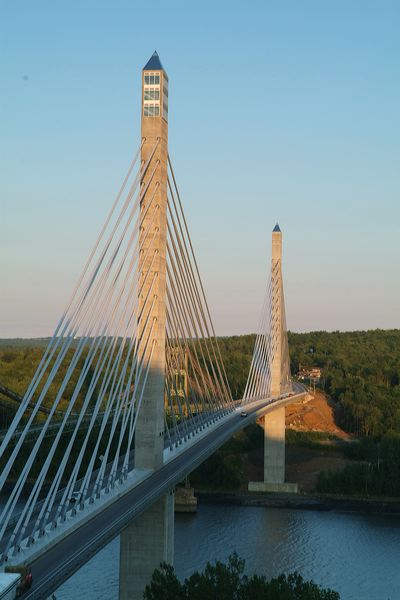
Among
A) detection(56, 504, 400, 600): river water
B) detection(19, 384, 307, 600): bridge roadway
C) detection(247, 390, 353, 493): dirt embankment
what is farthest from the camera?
detection(247, 390, 353, 493): dirt embankment

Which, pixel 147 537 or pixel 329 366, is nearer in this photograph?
pixel 147 537

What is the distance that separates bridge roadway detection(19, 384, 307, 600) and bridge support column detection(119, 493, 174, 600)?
3.29 ft

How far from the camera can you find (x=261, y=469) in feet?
188

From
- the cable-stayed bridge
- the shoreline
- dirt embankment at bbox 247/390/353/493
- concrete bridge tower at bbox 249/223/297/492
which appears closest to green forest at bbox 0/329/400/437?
dirt embankment at bbox 247/390/353/493

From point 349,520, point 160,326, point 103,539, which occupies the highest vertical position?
point 160,326

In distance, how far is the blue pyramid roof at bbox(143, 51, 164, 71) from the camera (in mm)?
26375

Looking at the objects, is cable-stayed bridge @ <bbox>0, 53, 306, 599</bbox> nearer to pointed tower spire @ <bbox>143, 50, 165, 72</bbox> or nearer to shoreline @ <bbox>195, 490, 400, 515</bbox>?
pointed tower spire @ <bbox>143, 50, 165, 72</bbox>

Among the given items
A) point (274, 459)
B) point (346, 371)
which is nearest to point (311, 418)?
point (274, 459)

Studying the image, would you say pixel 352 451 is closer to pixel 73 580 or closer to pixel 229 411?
pixel 229 411

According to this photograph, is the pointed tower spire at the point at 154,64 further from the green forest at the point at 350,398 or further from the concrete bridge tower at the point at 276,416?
the concrete bridge tower at the point at 276,416

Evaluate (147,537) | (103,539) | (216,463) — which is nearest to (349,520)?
(216,463)

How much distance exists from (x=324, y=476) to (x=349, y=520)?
821 centimetres

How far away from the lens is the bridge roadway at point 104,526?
50.2 ft

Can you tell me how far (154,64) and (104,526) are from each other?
1405 cm
